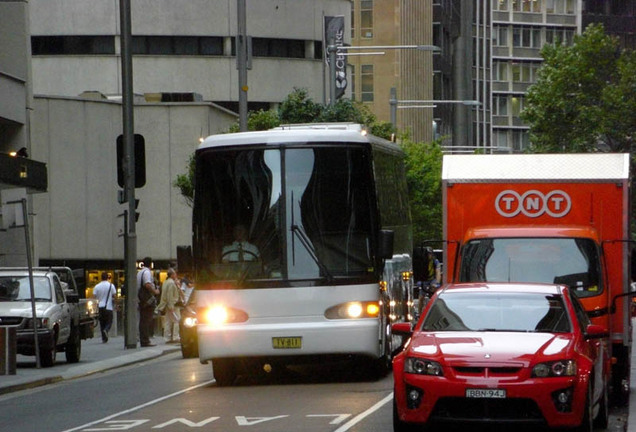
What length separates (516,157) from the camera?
2047 cm

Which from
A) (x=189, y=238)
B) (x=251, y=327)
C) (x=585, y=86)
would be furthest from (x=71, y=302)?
(x=585, y=86)

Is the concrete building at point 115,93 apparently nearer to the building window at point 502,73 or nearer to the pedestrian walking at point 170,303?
the pedestrian walking at point 170,303

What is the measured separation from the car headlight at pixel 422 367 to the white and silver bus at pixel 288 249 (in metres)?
7.09

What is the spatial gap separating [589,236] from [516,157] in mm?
1855

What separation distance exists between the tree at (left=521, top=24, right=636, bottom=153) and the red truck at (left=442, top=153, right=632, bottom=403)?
68.5 m

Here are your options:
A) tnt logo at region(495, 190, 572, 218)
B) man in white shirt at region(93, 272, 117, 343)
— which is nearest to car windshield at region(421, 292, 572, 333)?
tnt logo at region(495, 190, 572, 218)

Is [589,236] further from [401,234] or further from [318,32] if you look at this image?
[318,32]

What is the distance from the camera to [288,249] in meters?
22.2

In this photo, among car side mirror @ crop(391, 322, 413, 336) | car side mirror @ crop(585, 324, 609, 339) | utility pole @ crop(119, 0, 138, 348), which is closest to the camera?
car side mirror @ crop(585, 324, 609, 339)

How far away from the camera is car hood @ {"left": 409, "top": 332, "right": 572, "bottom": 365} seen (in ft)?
47.5

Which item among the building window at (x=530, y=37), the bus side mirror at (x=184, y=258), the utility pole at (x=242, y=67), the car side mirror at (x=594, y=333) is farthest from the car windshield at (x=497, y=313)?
the building window at (x=530, y=37)

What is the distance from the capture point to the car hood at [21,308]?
A: 29.7 m

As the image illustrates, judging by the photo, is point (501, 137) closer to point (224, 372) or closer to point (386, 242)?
point (224, 372)

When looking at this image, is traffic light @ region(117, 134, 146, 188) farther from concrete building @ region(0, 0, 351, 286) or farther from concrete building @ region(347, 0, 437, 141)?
concrete building @ region(347, 0, 437, 141)
